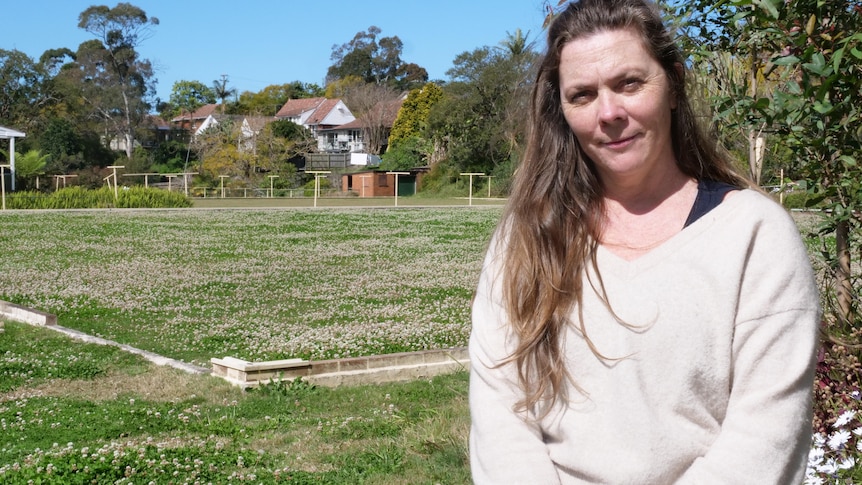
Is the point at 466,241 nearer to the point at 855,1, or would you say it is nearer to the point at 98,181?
the point at 855,1

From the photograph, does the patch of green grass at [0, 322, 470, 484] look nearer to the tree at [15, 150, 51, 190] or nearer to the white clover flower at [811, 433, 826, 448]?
the white clover flower at [811, 433, 826, 448]

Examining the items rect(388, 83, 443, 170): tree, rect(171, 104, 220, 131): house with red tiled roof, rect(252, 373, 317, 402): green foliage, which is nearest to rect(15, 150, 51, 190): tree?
rect(388, 83, 443, 170): tree

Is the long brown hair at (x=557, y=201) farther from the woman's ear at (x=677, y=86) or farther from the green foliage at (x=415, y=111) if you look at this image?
the green foliage at (x=415, y=111)

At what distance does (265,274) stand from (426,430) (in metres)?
9.72

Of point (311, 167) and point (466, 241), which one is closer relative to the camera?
point (466, 241)

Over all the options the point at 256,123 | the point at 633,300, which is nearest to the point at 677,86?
the point at 633,300

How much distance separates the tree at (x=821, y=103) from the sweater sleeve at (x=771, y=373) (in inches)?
57.6

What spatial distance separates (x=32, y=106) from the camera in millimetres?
65500

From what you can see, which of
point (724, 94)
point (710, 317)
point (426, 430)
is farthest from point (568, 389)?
point (426, 430)

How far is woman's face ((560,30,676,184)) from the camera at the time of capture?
6.00 ft

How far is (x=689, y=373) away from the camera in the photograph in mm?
1688

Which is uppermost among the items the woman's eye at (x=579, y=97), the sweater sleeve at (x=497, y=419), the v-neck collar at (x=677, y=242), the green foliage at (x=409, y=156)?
the green foliage at (x=409, y=156)

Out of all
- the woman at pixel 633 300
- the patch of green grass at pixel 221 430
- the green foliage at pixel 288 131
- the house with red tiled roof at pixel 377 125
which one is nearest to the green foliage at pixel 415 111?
the house with red tiled roof at pixel 377 125

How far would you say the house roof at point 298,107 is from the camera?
321ft
